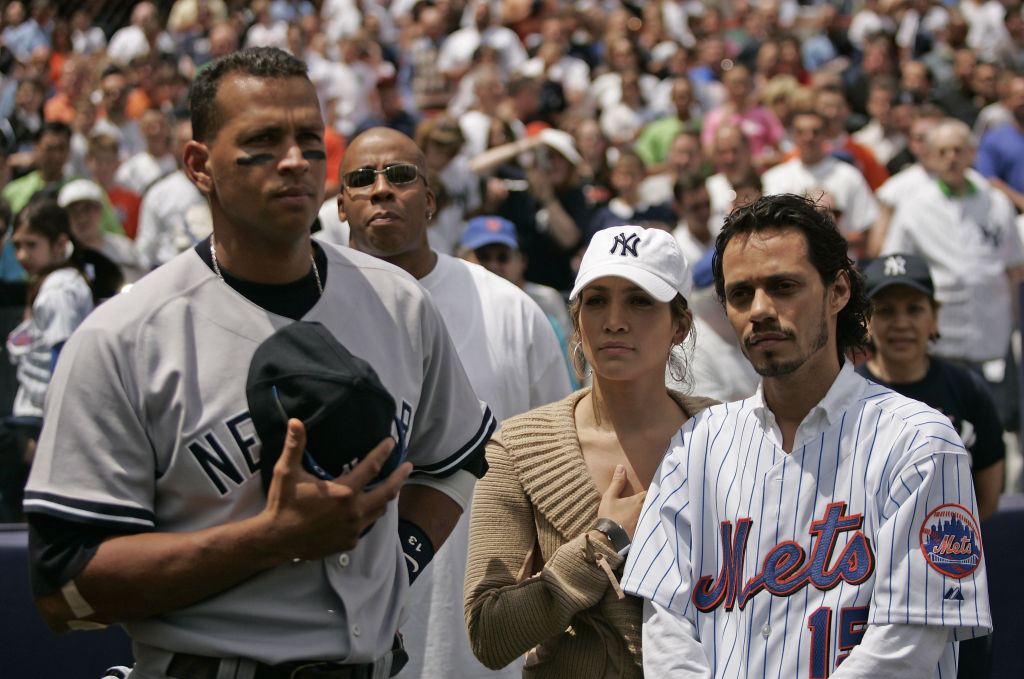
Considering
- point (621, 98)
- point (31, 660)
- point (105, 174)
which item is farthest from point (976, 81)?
point (31, 660)

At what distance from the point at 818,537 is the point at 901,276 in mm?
2563

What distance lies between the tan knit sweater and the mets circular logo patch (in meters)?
0.70

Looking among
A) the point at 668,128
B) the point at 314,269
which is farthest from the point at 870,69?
the point at 314,269

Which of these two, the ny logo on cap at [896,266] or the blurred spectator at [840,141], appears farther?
the blurred spectator at [840,141]

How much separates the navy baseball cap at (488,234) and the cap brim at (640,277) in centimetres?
328

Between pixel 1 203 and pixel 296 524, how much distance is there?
720 centimetres

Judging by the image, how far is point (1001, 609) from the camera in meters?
5.14

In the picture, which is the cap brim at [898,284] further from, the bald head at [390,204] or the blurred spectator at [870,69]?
the blurred spectator at [870,69]

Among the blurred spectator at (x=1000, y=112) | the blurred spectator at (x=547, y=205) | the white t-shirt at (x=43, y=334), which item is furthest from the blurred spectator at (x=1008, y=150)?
the white t-shirt at (x=43, y=334)

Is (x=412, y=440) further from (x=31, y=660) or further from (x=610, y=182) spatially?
(x=610, y=182)

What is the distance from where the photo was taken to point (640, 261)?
3221mm

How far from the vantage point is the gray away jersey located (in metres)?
2.26

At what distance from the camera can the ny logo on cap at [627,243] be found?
3.23m

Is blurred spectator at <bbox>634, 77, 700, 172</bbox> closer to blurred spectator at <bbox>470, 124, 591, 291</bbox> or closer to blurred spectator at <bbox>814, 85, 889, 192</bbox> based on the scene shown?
blurred spectator at <bbox>814, 85, 889, 192</bbox>
